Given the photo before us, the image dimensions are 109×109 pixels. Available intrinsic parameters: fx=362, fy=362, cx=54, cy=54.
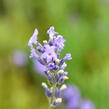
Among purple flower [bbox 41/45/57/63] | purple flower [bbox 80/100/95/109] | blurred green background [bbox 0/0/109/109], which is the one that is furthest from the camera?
blurred green background [bbox 0/0/109/109]

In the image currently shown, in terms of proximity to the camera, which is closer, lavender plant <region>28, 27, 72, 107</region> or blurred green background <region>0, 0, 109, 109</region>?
lavender plant <region>28, 27, 72, 107</region>

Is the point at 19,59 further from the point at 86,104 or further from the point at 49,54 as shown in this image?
the point at 49,54

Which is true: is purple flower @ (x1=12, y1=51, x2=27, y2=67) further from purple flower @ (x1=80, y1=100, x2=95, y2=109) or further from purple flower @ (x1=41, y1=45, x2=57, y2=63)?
purple flower @ (x1=41, y1=45, x2=57, y2=63)

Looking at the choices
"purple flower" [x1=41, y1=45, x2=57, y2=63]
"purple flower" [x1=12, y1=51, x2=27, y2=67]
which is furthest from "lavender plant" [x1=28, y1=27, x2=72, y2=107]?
"purple flower" [x1=12, y1=51, x2=27, y2=67]

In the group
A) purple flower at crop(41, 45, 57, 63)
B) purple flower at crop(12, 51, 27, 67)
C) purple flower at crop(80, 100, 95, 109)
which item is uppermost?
purple flower at crop(12, 51, 27, 67)

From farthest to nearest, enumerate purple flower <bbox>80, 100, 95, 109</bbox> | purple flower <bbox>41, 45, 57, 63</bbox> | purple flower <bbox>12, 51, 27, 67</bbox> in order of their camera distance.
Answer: purple flower <bbox>12, 51, 27, 67</bbox> < purple flower <bbox>80, 100, 95, 109</bbox> < purple flower <bbox>41, 45, 57, 63</bbox>

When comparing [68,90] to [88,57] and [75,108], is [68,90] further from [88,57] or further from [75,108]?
[88,57]

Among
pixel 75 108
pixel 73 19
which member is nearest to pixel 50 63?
pixel 75 108

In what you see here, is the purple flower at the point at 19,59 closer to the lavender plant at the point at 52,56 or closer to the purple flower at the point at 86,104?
the purple flower at the point at 86,104

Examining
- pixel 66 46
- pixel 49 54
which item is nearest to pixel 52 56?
pixel 49 54
